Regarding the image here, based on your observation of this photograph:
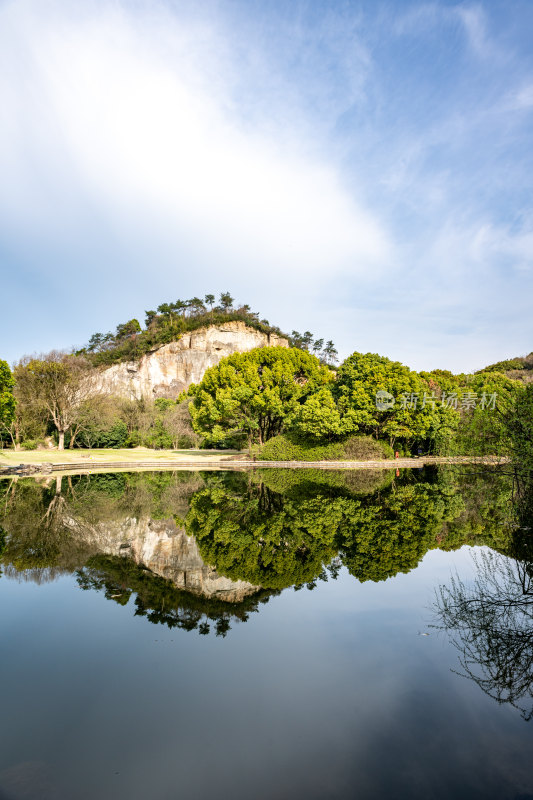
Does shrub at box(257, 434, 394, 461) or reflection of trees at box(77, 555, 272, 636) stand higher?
shrub at box(257, 434, 394, 461)

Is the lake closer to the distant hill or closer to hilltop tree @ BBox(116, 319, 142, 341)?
the distant hill

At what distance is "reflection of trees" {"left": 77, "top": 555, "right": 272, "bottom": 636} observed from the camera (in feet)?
21.3

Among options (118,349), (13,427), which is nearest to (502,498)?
(13,427)

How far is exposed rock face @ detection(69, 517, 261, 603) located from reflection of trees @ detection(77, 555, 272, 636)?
0.64 ft

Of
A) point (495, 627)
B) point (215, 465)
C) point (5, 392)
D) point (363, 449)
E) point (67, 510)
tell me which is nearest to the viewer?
point (495, 627)

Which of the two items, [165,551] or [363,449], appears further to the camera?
[363,449]

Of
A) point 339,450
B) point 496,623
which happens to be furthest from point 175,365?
point 496,623

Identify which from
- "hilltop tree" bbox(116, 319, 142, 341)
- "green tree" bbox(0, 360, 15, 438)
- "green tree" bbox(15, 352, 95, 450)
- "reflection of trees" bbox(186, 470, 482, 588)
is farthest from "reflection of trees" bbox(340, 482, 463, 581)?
"hilltop tree" bbox(116, 319, 142, 341)

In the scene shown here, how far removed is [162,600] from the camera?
23.8 ft

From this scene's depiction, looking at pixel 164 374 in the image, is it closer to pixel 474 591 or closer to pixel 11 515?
pixel 11 515

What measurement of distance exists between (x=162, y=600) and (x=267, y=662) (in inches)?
102

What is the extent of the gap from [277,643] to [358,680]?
129 cm

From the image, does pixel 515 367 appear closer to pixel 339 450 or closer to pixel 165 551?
pixel 339 450

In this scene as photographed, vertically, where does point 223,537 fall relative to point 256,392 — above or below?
below
